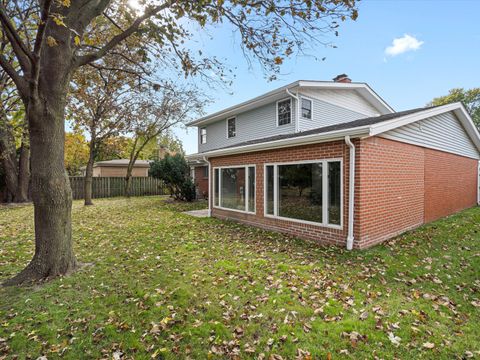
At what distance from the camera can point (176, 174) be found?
610 inches

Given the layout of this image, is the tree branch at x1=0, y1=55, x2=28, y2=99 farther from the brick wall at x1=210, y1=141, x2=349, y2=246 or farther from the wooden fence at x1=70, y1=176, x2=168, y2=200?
the wooden fence at x1=70, y1=176, x2=168, y2=200

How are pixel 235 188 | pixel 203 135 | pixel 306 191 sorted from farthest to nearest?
pixel 203 135, pixel 235 188, pixel 306 191

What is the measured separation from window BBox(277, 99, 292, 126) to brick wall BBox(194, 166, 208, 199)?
7.77m

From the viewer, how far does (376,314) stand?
10.8 feet

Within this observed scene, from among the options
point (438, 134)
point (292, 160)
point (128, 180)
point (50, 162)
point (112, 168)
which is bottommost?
point (128, 180)

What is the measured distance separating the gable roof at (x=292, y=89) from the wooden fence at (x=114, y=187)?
8.52 metres

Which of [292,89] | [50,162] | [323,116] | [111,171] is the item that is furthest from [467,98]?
[111,171]

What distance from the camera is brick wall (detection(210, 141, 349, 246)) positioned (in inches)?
233

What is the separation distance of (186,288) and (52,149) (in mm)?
3221

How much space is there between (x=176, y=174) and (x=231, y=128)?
14.7 ft

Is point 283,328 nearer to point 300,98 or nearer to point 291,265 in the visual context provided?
point 291,265

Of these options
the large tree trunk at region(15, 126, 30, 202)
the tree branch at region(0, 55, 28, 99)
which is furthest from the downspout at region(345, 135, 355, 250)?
the large tree trunk at region(15, 126, 30, 202)

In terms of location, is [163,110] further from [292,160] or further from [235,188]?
[292,160]

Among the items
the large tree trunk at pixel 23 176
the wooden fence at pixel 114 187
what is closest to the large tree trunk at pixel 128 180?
the wooden fence at pixel 114 187
